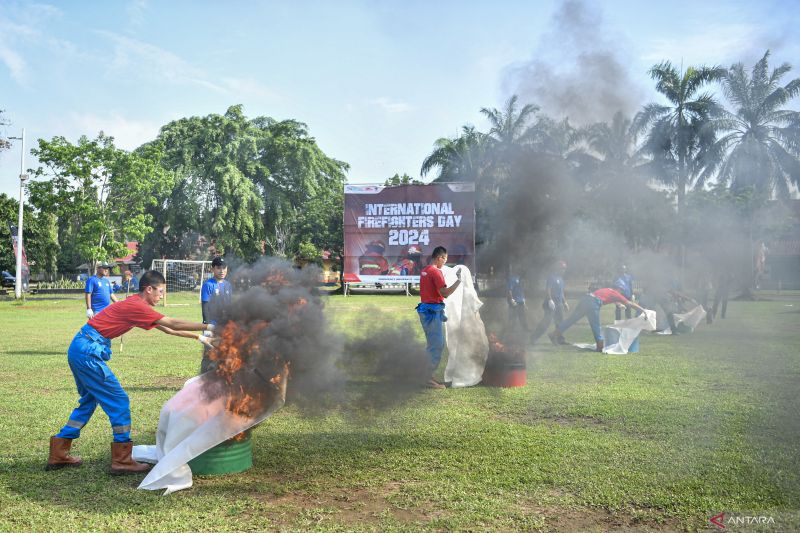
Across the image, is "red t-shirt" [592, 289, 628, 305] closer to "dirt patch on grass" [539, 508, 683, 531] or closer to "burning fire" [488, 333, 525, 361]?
"burning fire" [488, 333, 525, 361]

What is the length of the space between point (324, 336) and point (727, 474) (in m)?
3.90

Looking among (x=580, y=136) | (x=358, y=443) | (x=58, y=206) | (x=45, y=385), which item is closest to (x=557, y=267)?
(x=580, y=136)

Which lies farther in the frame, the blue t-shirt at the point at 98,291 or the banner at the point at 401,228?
the banner at the point at 401,228

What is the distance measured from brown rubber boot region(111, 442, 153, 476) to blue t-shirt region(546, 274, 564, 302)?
10673mm

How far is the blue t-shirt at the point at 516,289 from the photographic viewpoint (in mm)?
12508

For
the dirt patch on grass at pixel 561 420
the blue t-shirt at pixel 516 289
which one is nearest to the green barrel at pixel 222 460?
the dirt patch on grass at pixel 561 420

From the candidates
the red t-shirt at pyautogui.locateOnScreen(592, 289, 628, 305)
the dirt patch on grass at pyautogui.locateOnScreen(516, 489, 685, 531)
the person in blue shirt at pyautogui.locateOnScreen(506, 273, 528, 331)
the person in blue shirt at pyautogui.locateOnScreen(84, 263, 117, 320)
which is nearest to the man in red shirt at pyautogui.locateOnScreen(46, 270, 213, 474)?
the dirt patch on grass at pyautogui.locateOnScreen(516, 489, 685, 531)

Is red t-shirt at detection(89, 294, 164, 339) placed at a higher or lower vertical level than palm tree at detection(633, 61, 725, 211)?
lower

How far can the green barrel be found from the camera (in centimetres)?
567

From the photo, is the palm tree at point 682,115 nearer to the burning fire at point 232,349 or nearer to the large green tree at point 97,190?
the burning fire at point 232,349

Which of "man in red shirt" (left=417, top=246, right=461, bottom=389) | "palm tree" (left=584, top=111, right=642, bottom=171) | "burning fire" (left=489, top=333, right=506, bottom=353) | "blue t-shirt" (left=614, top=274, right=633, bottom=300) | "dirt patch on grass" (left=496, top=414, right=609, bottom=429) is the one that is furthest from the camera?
"blue t-shirt" (left=614, top=274, right=633, bottom=300)

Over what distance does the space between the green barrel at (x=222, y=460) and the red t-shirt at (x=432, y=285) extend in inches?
181

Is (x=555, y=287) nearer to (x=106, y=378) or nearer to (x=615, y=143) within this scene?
(x=615, y=143)

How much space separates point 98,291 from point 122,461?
26.9ft
